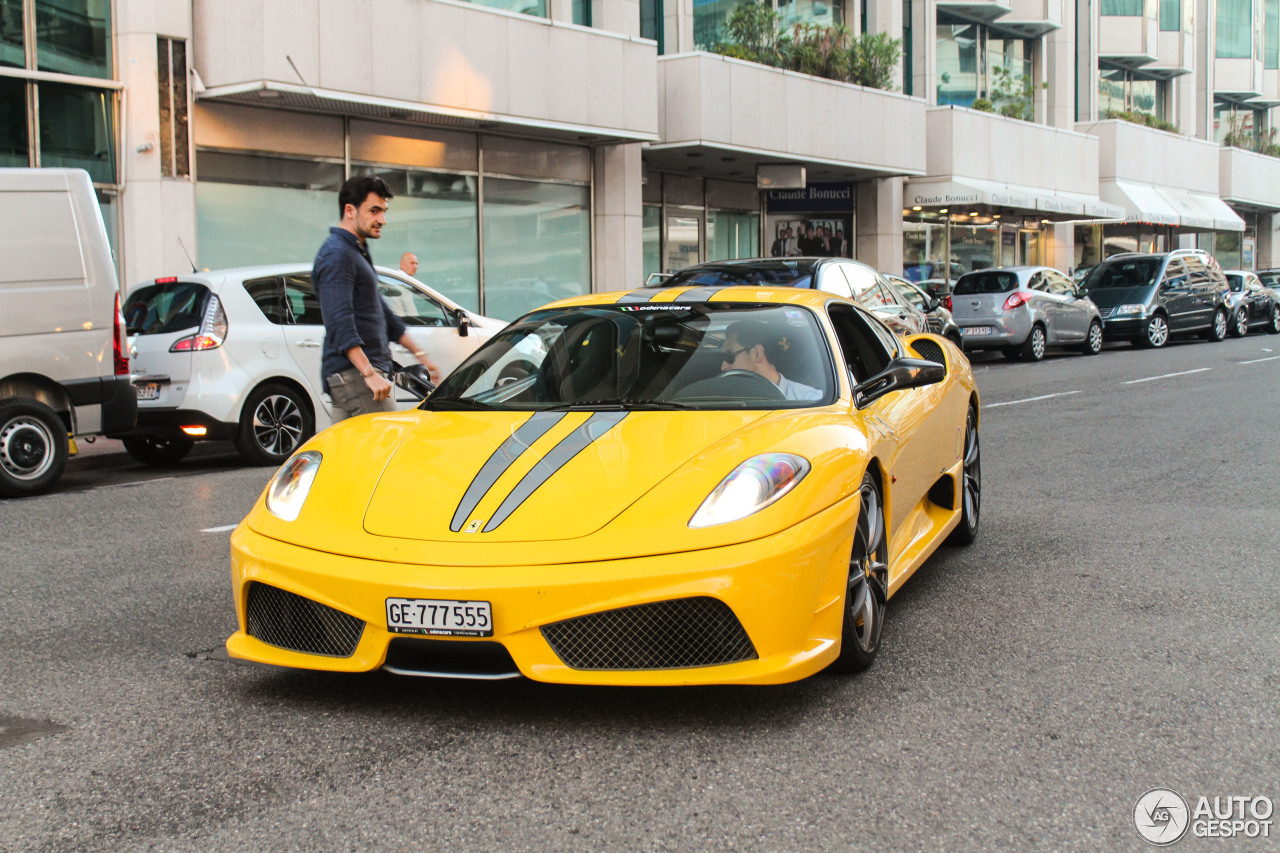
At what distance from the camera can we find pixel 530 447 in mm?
4207

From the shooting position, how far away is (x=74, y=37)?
15102 millimetres

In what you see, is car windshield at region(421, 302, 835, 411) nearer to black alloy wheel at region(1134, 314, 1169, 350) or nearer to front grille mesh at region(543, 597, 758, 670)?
front grille mesh at region(543, 597, 758, 670)

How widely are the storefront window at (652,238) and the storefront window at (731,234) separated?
1485 mm

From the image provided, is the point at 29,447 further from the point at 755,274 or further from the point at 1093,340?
the point at 1093,340

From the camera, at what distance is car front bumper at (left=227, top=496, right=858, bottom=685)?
3.54 meters

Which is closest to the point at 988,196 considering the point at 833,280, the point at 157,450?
the point at 833,280

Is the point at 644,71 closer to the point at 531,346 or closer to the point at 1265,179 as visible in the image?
the point at 531,346

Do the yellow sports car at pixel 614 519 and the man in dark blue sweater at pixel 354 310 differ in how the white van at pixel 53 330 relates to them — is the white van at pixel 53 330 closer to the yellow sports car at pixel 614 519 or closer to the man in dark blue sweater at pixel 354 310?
the man in dark blue sweater at pixel 354 310

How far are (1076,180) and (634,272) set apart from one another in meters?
19.1

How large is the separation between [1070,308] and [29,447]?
1891 cm

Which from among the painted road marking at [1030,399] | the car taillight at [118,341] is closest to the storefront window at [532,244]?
the painted road marking at [1030,399]

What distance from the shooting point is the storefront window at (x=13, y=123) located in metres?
14.5

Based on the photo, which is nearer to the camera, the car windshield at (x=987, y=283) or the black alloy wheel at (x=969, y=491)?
the black alloy wheel at (x=969, y=491)

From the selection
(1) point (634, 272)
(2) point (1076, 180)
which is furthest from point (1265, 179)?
(1) point (634, 272)
